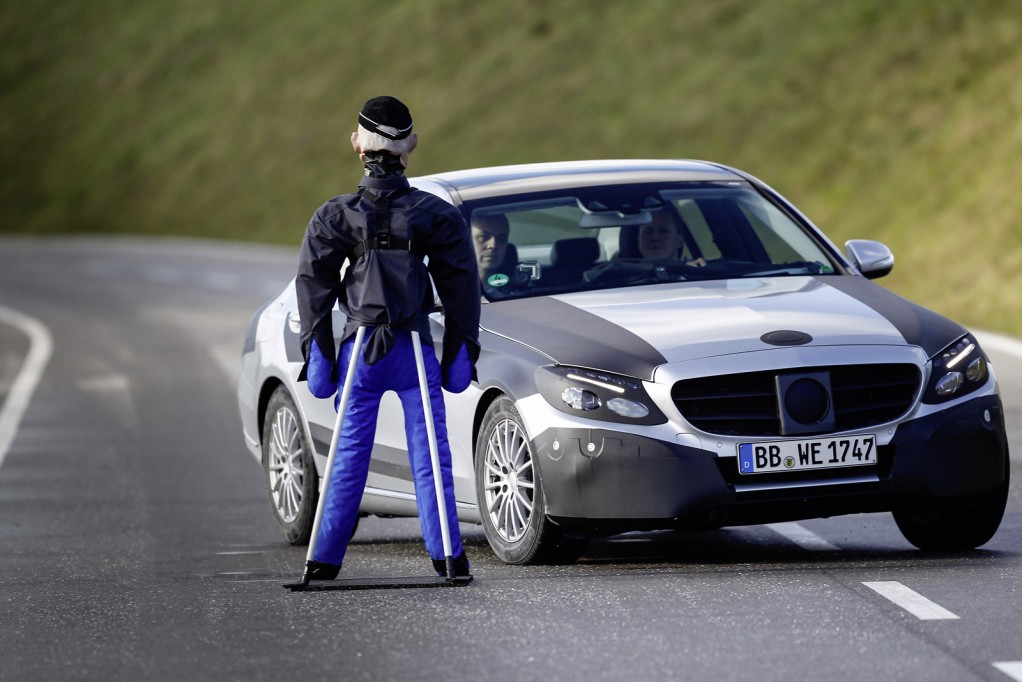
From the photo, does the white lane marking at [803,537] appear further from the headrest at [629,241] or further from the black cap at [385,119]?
the black cap at [385,119]

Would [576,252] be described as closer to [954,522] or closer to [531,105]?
[954,522]

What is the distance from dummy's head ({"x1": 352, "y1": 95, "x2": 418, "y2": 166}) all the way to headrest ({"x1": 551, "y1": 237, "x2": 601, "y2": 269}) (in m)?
1.70

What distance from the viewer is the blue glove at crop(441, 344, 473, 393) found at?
316 inches

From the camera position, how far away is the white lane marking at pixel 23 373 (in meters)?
16.9

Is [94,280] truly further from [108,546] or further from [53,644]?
[53,644]

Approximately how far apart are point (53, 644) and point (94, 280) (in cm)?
3715

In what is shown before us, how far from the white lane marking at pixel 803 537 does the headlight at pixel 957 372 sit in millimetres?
1013

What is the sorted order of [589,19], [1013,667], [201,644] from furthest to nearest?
1. [589,19]
2. [201,644]
3. [1013,667]

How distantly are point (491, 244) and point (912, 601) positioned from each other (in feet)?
8.97

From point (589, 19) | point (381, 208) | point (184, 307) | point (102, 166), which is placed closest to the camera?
point (381, 208)

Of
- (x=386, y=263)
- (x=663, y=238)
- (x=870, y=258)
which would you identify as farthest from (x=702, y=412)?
(x=870, y=258)

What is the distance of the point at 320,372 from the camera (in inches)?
318

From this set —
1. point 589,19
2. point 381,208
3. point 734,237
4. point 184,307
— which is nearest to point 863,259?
point 734,237

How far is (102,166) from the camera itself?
6944 centimetres
